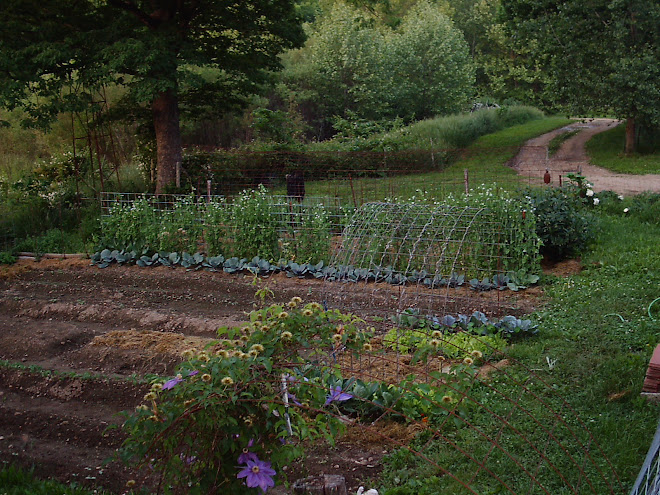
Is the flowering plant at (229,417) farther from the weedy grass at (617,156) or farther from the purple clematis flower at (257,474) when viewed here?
the weedy grass at (617,156)

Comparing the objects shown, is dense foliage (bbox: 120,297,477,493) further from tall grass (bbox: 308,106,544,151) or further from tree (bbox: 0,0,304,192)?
tall grass (bbox: 308,106,544,151)

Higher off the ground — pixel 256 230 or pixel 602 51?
pixel 602 51

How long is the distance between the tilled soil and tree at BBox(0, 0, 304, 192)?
316 centimetres

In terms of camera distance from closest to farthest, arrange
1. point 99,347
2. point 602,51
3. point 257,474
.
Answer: point 257,474 < point 99,347 < point 602,51

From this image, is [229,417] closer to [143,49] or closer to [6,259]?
[6,259]

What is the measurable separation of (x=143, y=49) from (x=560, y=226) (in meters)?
6.76

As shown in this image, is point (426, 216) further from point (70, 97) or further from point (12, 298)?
point (70, 97)

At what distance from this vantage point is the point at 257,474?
8.11 ft

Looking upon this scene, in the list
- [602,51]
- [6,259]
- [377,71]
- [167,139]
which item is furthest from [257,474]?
[377,71]

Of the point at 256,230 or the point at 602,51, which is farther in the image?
the point at 602,51

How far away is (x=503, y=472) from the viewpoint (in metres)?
3.44

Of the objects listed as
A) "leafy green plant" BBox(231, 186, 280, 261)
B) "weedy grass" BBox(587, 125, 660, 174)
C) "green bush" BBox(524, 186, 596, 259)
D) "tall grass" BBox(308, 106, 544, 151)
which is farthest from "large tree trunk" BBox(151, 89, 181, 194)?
"weedy grass" BBox(587, 125, 660, 174)

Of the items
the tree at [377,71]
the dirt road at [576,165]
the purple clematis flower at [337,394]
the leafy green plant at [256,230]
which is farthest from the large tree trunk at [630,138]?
the purple clematis flower at [337,394]

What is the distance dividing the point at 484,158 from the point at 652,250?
1166 centimetres
